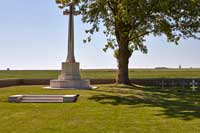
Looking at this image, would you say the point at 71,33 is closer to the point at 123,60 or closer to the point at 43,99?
the point at 123,60

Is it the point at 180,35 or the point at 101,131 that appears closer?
the point at 101,131

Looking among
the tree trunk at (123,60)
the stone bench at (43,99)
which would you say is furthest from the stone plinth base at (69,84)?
the stone bench at (43,99)

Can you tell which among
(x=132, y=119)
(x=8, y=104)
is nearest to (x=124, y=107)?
(x=132, y=119)

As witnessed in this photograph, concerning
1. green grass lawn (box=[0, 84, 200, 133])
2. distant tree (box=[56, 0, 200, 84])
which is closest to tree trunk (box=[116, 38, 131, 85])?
distant tree (box=[56, 0, 200, 84])

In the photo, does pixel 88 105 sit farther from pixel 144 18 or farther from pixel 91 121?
pixel 144 18

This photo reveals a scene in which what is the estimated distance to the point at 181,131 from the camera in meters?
13.7

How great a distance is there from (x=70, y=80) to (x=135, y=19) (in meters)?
7.22

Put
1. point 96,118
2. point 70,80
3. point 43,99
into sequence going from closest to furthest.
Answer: point 96,118, point 43,99, point 70,80

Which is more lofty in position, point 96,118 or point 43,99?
point 43,99

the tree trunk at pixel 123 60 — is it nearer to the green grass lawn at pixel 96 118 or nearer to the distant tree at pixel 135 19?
the distant tree at pixel 135 19

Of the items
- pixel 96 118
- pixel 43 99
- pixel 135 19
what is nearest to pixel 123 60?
pixel 135 19

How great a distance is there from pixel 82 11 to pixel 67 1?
1.86 metres

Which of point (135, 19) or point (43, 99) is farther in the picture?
point (135, 19)

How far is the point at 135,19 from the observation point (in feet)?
116
